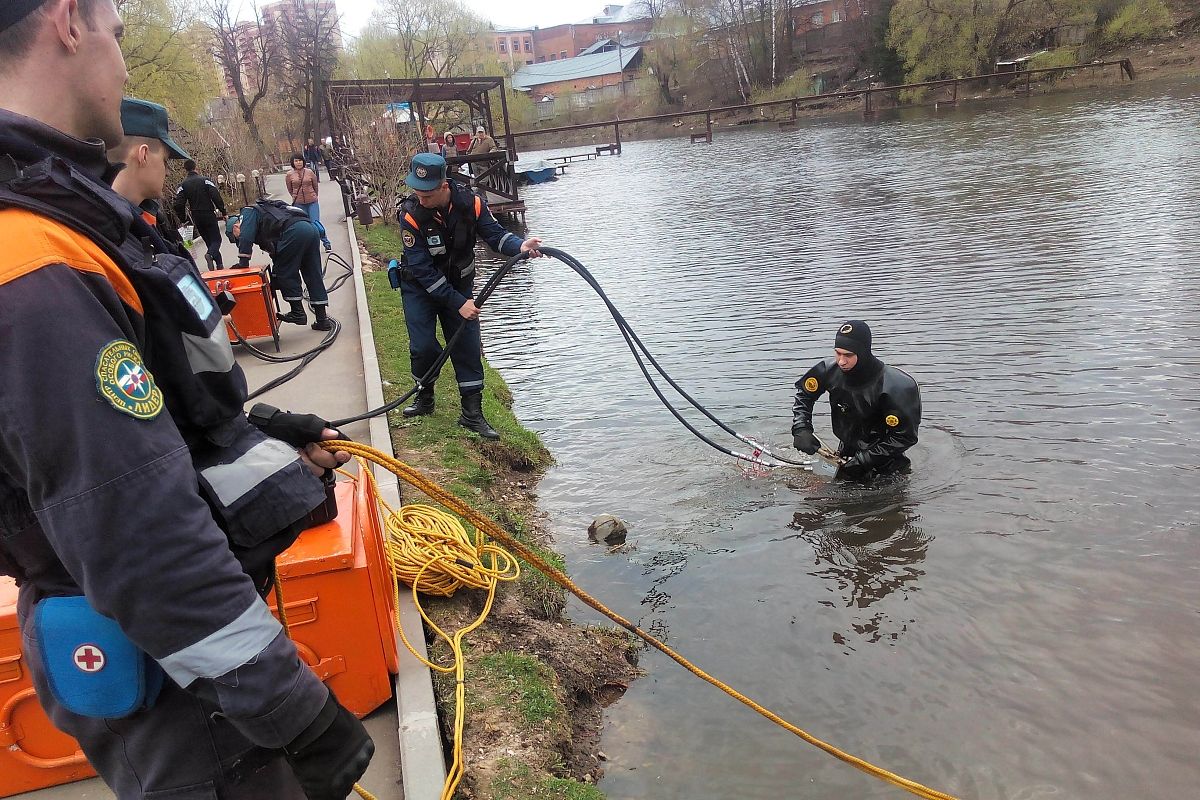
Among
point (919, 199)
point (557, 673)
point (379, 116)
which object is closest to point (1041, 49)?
point (919, 199)

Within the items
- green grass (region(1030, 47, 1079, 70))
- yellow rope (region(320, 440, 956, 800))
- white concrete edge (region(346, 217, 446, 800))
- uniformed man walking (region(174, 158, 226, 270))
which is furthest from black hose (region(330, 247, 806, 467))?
green grass (region(1030, 47, 1079, 70))

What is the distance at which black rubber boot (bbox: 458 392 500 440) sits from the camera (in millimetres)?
6938

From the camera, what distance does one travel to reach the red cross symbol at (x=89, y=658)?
144 centimetres

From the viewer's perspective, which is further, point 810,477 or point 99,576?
point 810,477

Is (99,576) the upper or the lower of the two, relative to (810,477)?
upper

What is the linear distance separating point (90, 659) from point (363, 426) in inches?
204

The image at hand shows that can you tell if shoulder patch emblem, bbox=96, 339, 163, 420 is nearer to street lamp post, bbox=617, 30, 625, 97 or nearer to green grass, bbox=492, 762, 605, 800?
green grass, bbox=492, 762, 605, 800

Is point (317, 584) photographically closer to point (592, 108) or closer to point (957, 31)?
point (957, 31)

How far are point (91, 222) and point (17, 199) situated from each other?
12cm

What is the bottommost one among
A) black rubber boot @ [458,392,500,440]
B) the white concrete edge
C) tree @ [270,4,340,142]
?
the white concrete edge

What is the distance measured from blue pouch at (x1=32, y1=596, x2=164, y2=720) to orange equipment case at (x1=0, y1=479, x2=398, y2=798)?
1674mm

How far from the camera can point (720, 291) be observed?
1266 cm

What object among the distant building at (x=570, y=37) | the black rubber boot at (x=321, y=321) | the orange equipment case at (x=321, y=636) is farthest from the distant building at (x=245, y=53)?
the distant building at (x=570, y=37)

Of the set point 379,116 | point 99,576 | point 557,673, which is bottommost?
point 557,673
